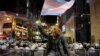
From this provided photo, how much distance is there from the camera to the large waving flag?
589 cm

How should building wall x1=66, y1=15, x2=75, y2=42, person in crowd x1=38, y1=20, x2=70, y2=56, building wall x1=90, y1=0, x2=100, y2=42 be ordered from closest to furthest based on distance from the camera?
person in crowd x1=38, y1=20, x2=70, y2=56, building wall x1=90, y1=0, x2=100, y2=42, building wall x1=66, y1=15, x2=75, y2=42

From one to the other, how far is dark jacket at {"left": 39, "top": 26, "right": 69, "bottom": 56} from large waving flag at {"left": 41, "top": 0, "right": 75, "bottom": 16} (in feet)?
5.33

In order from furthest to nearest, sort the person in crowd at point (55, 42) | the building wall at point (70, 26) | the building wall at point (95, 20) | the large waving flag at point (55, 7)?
the building wall at point (70, 26) < the building wall at point (95, 20) < the large waving flag at point (55, 7) < the person in crowd at point (55, 42)

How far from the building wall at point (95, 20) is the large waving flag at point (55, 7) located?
241 inches

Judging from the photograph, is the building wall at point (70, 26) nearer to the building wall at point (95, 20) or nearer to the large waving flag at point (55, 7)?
the building wall at point (95, 20)

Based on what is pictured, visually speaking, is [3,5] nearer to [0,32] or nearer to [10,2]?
[10,2]

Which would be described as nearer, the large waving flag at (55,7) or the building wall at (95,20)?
the large waving flag at (55,7)

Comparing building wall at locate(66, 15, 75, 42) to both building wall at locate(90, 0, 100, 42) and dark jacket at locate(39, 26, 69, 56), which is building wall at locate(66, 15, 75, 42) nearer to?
building wall at locate(90, 0, 100, 42)

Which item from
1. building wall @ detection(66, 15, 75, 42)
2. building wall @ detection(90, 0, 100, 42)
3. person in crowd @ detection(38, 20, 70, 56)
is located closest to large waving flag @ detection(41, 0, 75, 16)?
person in crowd @ detection(38, 20, 70, 56)

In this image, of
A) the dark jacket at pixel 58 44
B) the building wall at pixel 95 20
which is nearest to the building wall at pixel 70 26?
the building wall at pixel 95 20

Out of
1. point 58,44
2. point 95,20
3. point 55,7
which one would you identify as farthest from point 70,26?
point 58,44

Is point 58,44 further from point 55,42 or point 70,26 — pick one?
point 70,26

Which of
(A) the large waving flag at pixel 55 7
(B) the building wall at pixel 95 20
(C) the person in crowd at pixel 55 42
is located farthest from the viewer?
(B) the building wall at pixel 95 20

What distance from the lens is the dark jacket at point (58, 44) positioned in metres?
4.05
